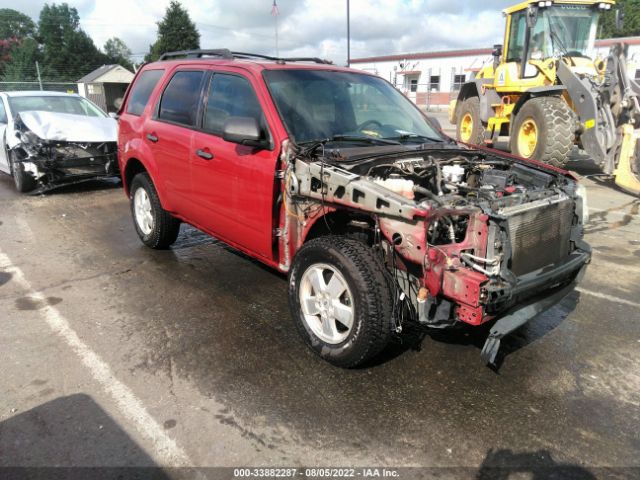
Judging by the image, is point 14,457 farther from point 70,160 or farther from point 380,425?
point 70,160

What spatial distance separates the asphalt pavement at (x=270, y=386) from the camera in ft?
8.36

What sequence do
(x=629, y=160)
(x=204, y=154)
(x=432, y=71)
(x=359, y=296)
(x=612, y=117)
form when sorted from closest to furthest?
(x=359, y=296)
(x=204, y=154)
(x=629, y=160)
(x=612, y=117)
(x=432, y=71)

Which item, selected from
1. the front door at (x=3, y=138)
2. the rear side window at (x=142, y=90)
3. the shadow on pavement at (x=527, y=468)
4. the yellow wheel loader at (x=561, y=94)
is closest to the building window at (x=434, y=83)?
the yellow wheel loader at (x=561, y=94)

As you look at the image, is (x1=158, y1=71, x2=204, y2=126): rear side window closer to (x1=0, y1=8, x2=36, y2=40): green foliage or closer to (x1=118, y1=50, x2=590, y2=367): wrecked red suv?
(x1=118, y1=50, x2=590, y2=367): wrecked red suv

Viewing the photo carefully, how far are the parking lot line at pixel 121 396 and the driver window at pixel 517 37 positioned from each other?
1033cm

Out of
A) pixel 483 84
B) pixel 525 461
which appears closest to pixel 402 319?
pixel 525 461

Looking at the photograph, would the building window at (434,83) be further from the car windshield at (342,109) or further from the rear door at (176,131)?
the rear door at (176,131)

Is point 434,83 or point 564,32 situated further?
point 434,83

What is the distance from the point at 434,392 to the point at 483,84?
36.0ft

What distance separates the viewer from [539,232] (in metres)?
3.04

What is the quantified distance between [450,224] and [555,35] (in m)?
9.36

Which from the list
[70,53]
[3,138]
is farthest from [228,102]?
[70,53]

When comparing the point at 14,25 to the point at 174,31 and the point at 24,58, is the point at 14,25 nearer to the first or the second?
the point at 24,58

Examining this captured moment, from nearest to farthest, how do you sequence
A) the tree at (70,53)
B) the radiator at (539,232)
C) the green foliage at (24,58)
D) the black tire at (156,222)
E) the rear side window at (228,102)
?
1. the radiator at (539,232)
2. the rear side window at (228,102)
3. the black tire at (156,222)
4. the green foliage at (24,58)
5. the tree at (70,53)
